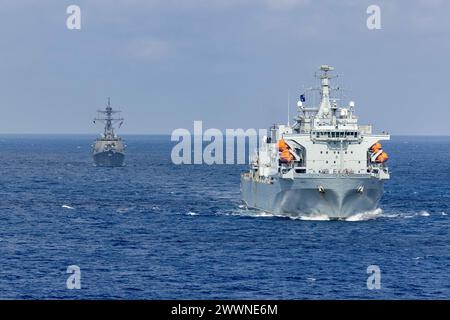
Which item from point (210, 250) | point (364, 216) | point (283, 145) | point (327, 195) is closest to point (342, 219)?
point (364, 216)

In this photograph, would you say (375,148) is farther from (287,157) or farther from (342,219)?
(287,157)

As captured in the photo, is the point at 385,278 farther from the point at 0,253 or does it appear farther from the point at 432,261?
the point at 0,253

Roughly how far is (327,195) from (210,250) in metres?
17.3

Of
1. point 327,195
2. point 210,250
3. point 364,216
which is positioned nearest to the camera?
point 210,250

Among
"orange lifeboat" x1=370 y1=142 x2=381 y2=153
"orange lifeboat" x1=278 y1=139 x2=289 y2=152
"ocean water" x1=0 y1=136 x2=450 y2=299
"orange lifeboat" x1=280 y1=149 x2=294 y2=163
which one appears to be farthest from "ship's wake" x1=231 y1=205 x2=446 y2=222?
"orange lifeboat" x1=278 y1=139 x2=289 y2=152

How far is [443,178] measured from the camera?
539 ft

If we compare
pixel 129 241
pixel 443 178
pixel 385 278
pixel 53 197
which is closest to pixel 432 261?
pixel 385 278

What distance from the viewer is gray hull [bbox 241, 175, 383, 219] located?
7881cm

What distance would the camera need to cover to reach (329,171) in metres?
83.0

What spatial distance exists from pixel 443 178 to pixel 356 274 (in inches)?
4445

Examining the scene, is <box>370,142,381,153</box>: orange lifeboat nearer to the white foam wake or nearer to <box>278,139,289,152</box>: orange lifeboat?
the white foam wake

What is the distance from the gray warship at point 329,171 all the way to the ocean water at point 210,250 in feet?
6.29

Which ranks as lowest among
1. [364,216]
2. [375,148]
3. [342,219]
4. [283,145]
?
[342,219]

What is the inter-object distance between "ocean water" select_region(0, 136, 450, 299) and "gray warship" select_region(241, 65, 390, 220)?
1918mm
